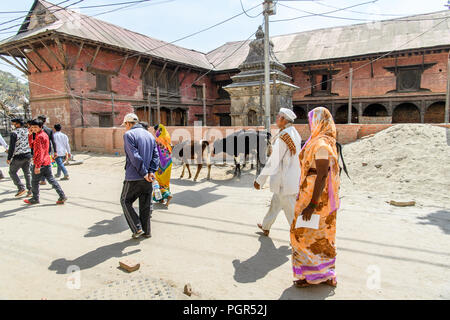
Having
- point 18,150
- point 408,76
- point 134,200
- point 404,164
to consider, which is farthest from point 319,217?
point 408,76

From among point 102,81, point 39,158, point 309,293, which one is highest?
point 102,81

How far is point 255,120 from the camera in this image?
14.8 meters

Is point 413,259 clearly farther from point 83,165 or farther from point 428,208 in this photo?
point 83,165

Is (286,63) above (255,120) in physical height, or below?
above

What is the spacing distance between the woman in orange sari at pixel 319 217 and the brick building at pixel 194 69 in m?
13.5

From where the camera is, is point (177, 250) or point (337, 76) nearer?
point (177, 250)

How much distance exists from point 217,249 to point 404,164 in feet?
21.1

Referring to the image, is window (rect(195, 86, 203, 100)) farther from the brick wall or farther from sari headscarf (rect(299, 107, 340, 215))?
sari headscarf (rect(299, 107, 340, 215))

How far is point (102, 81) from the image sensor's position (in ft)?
59.1

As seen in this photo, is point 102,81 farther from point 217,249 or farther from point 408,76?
point 408,76

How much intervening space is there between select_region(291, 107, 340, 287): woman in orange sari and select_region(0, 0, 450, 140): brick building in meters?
13.5
